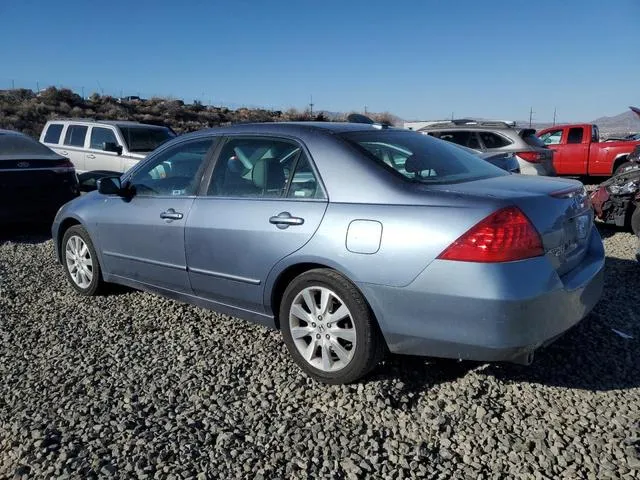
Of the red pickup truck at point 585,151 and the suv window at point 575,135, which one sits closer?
the red pickup truck at point 585,151

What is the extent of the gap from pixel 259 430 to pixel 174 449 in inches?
17.3

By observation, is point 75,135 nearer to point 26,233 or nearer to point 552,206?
point 26,233

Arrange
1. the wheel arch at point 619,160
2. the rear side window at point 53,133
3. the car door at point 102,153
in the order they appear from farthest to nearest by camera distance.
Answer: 1. the wheel arch at point 619,160
2. the rear side window at point 53,133
3. the car door at point 102,153

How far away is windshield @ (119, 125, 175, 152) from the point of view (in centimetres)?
1152

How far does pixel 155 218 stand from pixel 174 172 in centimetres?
45

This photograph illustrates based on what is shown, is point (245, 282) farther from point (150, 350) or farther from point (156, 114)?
point (156, 114)

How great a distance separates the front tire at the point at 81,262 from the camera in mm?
5148

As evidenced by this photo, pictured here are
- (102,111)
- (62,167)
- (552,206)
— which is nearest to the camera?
(552,206)

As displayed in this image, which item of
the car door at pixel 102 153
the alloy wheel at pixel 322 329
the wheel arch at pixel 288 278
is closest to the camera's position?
the wheel arch at pixel 288 278

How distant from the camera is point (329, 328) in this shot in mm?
3410

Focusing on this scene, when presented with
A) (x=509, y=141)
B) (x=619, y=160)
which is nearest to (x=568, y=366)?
(x=509, y=141)

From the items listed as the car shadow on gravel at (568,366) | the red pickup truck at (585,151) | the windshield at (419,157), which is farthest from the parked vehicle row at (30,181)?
the red pickup truck at (585,151)

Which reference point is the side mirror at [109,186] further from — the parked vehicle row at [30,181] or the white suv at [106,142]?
the white suv at [106,142]

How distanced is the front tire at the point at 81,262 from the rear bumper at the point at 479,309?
3006 mm
